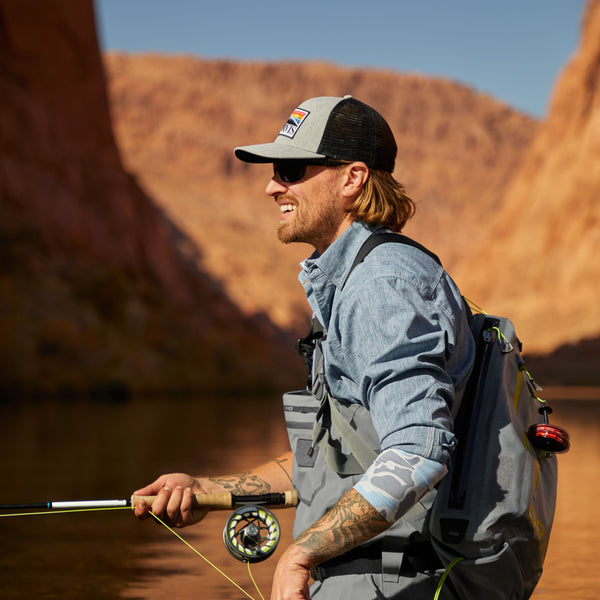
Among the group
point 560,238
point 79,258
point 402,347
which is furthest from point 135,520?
point 560,238

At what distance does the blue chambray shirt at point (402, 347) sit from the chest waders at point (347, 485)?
7 centimetres

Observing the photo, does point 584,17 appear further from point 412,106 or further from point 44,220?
point 412,106

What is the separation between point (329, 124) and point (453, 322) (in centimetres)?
55

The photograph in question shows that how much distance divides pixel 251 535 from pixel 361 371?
0.61 meters

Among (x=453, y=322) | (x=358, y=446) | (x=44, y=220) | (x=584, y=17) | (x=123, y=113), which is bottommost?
(x=123, y=113)

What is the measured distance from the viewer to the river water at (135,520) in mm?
5305

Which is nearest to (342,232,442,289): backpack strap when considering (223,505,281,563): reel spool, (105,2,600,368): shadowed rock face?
(223,505,281,563): reel spool

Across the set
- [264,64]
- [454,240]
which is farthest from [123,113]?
[454,240]

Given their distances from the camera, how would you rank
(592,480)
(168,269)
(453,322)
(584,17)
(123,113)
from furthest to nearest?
1. (123,113)
2. (584,17)
3. (168,269)
4. (592,480)
5. (453,322)

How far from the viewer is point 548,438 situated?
88.1 inches

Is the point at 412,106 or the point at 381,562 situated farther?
the point at 412,106

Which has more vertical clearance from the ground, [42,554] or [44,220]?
[42,554]

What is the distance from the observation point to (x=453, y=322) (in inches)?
85.2

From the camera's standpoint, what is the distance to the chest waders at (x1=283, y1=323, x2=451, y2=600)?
225 cm
